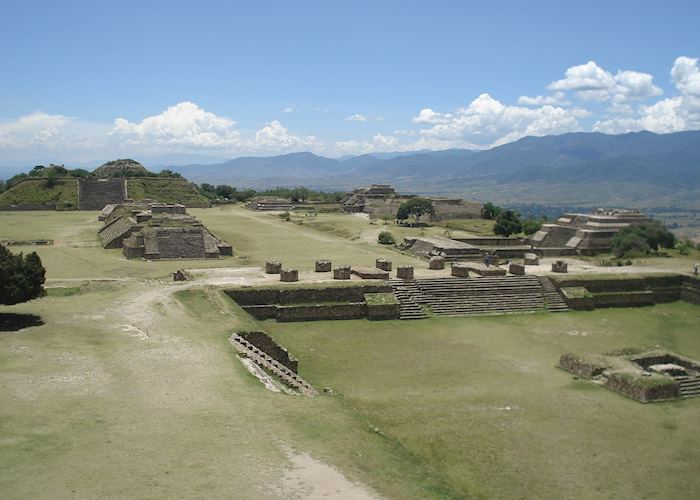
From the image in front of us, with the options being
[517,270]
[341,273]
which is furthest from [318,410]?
[517,270]

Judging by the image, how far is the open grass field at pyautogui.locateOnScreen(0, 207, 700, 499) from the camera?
10.1 m

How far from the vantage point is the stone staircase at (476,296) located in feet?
83.5

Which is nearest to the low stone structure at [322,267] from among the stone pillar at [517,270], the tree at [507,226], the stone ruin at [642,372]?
the stone pillar at [517,270]

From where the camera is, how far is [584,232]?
4153 centimetres

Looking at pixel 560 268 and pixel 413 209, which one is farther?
pixel 413 209

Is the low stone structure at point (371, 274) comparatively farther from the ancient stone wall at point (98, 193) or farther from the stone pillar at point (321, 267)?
the ancient stone wall at point (98, 193)

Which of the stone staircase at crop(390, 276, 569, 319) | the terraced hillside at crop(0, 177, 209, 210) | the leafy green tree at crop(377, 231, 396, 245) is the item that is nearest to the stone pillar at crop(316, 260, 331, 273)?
the stone staircase at crop(390, 276, 569, 319)

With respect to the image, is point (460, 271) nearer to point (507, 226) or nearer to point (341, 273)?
point (341, 273)

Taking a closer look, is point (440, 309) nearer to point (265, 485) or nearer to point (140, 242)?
point (265, 485)

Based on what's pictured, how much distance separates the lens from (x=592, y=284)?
2861 cm

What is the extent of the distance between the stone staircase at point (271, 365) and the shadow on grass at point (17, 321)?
19.2 ft

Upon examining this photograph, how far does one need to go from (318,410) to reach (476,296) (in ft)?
48.6

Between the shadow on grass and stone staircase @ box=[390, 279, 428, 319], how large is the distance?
12627 mm

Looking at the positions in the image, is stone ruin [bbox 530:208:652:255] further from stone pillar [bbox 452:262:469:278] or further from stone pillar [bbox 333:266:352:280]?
stone pillar [bbox 333:266:352:280]
